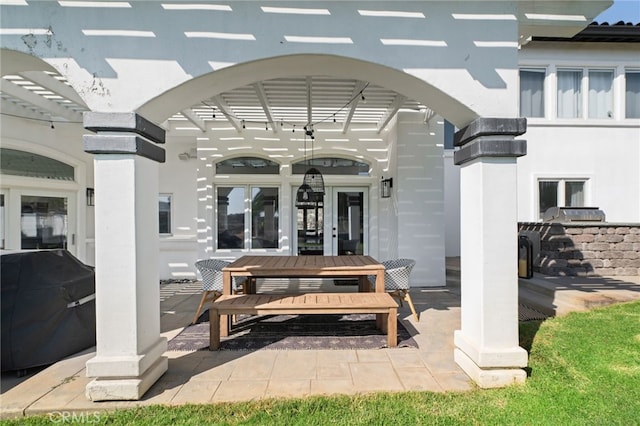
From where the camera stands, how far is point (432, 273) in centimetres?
669

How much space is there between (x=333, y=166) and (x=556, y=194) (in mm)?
5530

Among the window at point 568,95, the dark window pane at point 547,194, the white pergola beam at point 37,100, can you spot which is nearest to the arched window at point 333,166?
the dark window pane at point 547,194

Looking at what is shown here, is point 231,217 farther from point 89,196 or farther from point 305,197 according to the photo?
point 89,196

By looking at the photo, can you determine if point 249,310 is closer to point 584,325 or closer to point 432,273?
point 584,325

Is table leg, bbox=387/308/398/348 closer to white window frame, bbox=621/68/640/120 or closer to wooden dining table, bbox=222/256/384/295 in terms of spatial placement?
wooden dining table, bbox=222/256/384/295

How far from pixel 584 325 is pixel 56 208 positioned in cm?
928

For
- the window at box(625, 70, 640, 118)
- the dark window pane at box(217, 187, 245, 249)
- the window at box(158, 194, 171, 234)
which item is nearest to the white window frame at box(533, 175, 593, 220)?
the window at box(625, 70, 640, 118)

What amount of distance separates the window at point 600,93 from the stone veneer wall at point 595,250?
3409 millimetres

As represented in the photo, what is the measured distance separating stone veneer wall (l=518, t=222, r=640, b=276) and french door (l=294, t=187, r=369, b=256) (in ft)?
12.5

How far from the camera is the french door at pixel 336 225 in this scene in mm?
7781

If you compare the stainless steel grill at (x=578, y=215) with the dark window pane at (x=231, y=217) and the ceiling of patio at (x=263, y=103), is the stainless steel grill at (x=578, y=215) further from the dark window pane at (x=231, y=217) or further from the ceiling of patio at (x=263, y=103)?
the dark window pane at (x=231, y=217)

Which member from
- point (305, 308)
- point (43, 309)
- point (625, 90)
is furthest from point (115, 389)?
point (625, 90)

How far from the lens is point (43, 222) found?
6551 millimetres

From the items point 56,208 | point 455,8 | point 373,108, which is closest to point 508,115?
point 455,8
